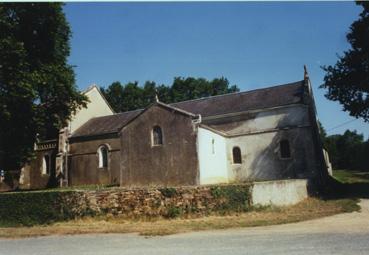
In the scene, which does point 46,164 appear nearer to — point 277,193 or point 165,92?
point 277,193

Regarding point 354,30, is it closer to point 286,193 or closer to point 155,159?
point 286,193

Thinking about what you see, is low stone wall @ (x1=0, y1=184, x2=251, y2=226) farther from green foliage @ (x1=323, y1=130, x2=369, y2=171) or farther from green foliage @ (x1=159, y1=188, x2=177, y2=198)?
green foliage @ (x1=323, y1=130, x2=369, y2=171)

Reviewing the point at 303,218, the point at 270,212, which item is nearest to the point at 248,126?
the point at 270,212

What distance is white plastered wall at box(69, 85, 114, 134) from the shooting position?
38500 mm

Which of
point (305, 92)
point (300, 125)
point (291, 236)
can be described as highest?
point (305, 92)

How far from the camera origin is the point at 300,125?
28797mm

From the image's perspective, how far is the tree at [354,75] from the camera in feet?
81.2

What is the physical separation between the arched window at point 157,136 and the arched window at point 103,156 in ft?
29.9

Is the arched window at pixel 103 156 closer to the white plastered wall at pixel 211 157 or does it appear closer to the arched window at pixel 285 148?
the white plastered wall at pixel 211 157

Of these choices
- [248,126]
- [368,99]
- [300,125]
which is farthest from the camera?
[248,126]

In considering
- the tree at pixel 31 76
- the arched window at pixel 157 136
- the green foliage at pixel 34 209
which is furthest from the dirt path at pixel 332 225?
the tree at pixel 31 76

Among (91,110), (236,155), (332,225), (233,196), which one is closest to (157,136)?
(236,155)

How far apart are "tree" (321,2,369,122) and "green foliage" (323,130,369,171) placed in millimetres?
27973

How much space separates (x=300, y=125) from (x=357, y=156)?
31.1 m
